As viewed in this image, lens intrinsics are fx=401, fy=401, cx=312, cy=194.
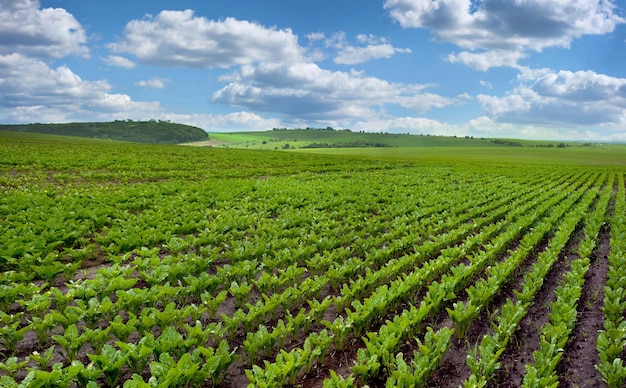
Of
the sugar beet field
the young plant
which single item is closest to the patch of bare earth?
the sugar beet field

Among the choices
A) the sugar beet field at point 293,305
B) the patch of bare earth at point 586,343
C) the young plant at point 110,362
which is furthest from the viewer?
the patch of bare earth at point 586,343

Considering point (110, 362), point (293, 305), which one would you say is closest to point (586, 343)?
point (293, 305)

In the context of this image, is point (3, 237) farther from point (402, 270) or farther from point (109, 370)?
point (402, 270)

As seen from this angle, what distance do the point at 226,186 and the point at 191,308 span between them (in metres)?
17.6

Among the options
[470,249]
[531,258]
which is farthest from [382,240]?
[531,258]

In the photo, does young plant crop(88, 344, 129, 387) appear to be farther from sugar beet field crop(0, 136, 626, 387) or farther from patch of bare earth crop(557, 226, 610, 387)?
patch of bare earth crop(557, 226, 610, 387)

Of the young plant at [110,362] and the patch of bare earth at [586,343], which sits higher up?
the young plant at [110,362]

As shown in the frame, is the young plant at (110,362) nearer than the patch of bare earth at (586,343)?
Yes

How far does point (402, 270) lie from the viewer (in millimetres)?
9680

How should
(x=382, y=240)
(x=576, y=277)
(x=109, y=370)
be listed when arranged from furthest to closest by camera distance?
1. (x=382, y=240)
2. (x=576, y=277)
3. (x=109, y=370)

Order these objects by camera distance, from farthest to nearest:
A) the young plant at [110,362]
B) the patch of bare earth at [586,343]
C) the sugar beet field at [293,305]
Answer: the patch of bare earth at [586,343] → the sugar beet field at [293,305] → the young plant at [110,362]

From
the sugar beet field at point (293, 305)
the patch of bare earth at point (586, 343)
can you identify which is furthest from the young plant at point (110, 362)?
the patch of bare earth at point (586, 343)

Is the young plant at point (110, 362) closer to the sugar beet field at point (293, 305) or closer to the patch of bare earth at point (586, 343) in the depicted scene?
the sugar beet field at point (293, 305)

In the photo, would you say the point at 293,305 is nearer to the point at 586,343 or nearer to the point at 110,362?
the point at 110,362
